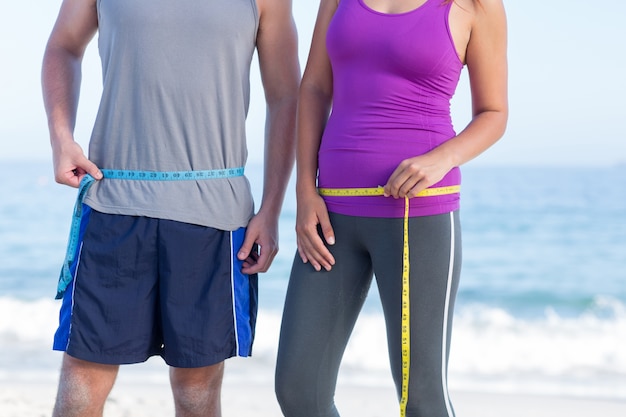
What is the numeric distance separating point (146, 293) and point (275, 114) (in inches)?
29.1

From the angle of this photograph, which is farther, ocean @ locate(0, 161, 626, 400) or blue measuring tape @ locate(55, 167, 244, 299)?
ocean @ locate(0, 161, 626, 400)

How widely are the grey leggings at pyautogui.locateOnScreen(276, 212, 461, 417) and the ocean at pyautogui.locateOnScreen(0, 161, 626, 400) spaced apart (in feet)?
12.1

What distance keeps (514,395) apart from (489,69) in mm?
3725

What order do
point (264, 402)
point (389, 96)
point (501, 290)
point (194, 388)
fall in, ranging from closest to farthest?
point (389, 96) → point (194, 388) → point (264, 402) → point (501, 290)

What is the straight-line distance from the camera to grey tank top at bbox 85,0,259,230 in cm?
258

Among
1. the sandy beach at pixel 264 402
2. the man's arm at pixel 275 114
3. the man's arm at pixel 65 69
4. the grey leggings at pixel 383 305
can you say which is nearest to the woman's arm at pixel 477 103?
the grey leggings at pixel 383 305

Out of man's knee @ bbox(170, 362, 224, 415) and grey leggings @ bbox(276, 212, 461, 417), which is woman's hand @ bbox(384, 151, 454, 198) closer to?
grey leggings @ bbox(276, 212, 461, 417)

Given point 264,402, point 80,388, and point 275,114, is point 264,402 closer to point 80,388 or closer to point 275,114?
point 80,388

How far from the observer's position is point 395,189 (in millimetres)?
2287

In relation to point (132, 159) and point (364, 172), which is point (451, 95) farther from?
point (132, 159)

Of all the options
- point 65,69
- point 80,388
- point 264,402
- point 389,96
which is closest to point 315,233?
point 389,96

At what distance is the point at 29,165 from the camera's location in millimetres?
27594

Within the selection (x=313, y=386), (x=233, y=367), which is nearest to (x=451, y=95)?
(x=313, y=386)

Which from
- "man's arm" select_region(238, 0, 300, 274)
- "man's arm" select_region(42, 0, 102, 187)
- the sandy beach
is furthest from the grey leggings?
the sandy beach
